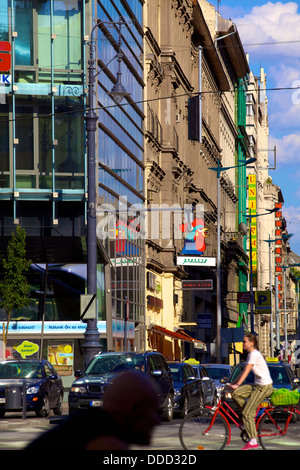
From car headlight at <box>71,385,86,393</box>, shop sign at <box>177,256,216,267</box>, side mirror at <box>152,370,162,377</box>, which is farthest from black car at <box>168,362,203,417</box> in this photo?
shop sign at <box>177,256,216,267</box>

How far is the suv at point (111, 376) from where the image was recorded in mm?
21922

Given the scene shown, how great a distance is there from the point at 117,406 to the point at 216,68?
74.2 metres

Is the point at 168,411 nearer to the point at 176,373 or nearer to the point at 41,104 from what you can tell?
the point at 176,373

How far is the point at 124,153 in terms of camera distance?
42.9m

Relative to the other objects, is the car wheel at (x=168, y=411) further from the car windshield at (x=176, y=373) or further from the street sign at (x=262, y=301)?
the street sign at (x=262, y=301)

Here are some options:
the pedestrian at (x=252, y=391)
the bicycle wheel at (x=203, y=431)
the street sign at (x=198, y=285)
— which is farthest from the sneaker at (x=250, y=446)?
the street sign at (x=198, y=285)

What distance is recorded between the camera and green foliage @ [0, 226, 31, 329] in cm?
3194

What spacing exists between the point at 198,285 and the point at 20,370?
28.3m

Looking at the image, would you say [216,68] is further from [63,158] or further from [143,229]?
[63,158]

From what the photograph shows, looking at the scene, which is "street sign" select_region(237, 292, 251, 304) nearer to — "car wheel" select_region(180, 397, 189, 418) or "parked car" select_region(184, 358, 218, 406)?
"parked car" select_region(184, 358, 218, 406)
